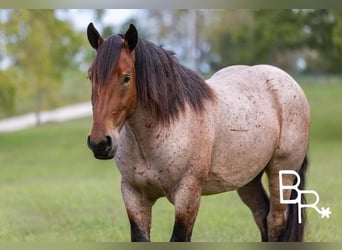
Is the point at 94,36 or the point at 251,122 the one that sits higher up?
the point at 94,36

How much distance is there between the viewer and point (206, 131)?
10.7 ft

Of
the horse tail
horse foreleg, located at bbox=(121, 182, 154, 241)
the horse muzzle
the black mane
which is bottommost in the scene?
the horse tail

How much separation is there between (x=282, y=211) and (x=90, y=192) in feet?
10.4

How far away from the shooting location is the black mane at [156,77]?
296 centimetres

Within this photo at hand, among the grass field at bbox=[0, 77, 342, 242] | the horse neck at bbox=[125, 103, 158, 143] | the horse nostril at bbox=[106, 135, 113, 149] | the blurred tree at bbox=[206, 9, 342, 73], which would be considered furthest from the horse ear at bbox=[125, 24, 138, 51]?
the blurred tree at bbox=[206, 9, 342, 73]

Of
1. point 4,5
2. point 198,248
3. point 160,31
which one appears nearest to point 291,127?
point 198,248

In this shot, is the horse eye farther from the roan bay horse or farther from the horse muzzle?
the horse muzzle

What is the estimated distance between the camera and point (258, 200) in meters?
3.89

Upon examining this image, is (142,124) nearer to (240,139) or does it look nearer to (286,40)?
(240,139)

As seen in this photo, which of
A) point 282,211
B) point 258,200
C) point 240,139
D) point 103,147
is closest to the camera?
point 103,147

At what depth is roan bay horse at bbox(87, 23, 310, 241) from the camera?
117 inches

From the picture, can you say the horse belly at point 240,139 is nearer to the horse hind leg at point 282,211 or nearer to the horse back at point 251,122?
the horse back at point 251,122

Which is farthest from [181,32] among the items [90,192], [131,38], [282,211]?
[131,38]

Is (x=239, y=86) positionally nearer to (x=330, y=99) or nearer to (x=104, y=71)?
(x=104, y=71)
